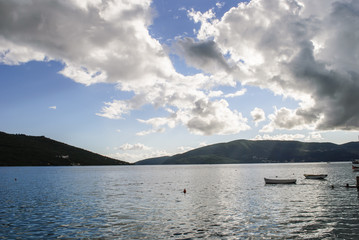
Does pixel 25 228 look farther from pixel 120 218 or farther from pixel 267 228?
pixel 267 228

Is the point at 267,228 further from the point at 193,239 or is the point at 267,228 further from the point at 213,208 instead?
the point at 213,208

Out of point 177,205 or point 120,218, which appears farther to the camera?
point 177,205

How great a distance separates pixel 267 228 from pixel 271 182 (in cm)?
7569

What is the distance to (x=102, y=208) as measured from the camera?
5181 centimetres

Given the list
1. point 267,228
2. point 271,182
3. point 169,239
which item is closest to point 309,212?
point 267,228

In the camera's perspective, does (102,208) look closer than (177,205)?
Yes

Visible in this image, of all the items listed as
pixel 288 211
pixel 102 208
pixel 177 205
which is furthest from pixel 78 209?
pixel 288 211

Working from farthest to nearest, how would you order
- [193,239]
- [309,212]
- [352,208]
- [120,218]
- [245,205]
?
[245,205]
[352,208]
[309,212]
[120,218]
[193,239]

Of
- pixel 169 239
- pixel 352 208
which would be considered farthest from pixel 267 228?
pixel 352 208

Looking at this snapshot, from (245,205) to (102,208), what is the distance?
93.8 feet

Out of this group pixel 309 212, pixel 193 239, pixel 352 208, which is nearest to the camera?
pixel 193 239

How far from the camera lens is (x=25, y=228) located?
35.6 metres

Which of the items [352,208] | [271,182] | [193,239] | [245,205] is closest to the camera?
[193,239]

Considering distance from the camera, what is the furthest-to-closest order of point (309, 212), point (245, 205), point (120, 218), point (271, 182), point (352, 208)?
point (271, 182) < point (245, 205) < point (352, 208) < point (309, 212) < point (120, 218)
